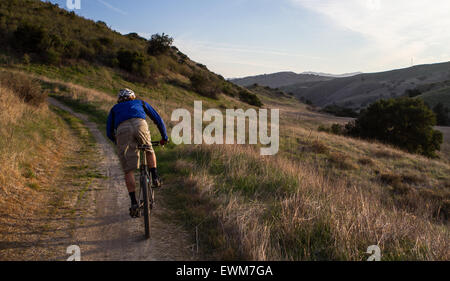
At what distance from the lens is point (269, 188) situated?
5.75 meters

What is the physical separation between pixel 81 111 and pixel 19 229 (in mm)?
14949

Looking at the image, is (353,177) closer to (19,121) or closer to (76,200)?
(76,200)

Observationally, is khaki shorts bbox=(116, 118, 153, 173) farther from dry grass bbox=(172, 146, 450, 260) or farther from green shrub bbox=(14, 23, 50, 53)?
green shrub bbox=(14, 23, 50, 53)

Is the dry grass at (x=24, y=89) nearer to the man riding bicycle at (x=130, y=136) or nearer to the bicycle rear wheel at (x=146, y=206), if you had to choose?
the man riding bicycle at (x=130, y=136)

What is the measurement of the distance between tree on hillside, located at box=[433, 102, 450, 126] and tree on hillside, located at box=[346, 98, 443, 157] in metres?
25.5

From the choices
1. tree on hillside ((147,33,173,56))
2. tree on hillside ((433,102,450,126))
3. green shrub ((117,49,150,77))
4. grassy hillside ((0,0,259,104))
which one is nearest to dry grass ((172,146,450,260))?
grassy hillside ((0,0,259,104))

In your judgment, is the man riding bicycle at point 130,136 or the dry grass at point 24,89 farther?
the dry grass at point 24,89

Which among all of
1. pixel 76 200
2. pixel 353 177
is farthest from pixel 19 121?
pixel 353 177

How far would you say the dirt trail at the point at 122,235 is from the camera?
3.53 metres

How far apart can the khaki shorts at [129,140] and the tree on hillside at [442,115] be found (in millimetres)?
54594

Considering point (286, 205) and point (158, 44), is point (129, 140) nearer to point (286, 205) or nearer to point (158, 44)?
point (286, 205)

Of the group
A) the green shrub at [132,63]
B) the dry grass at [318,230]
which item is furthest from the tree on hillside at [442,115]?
the dry grass at [318,230]

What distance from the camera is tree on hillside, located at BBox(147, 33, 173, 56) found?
1742 inches
